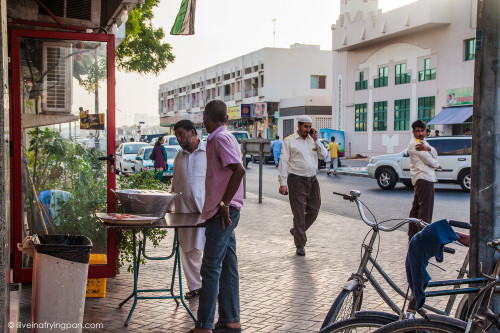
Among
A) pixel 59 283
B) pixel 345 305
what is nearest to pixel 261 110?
pixel 59 283

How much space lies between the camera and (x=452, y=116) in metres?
30.5

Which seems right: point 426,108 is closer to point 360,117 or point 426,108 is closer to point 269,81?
point 360,117

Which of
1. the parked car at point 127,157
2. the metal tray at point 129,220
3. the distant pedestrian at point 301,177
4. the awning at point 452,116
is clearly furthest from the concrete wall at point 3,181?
the awning at point 452,116

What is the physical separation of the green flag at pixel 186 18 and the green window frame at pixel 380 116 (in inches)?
1227

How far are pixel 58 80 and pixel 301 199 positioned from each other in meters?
3.65

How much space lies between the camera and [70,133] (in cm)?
624

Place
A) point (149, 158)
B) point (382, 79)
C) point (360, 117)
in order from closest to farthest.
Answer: point (149, 158), point (382, 79), point (360, 117)

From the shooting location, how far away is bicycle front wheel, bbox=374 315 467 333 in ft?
9.09

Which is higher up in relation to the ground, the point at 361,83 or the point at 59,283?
the point at 361,83

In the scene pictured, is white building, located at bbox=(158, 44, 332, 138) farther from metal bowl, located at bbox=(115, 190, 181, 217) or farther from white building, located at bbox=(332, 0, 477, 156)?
metal bowl, located at bbox=(115, 190, 181, 217)

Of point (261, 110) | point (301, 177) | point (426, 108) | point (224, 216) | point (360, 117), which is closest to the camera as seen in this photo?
point (224, 216)

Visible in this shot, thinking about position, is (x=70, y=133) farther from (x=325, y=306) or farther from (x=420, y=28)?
(x=420, y=28)

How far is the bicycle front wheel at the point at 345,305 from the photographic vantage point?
3682 millimetres

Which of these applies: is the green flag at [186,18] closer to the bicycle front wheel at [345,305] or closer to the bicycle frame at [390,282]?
the bicycle frame at [390,282]
